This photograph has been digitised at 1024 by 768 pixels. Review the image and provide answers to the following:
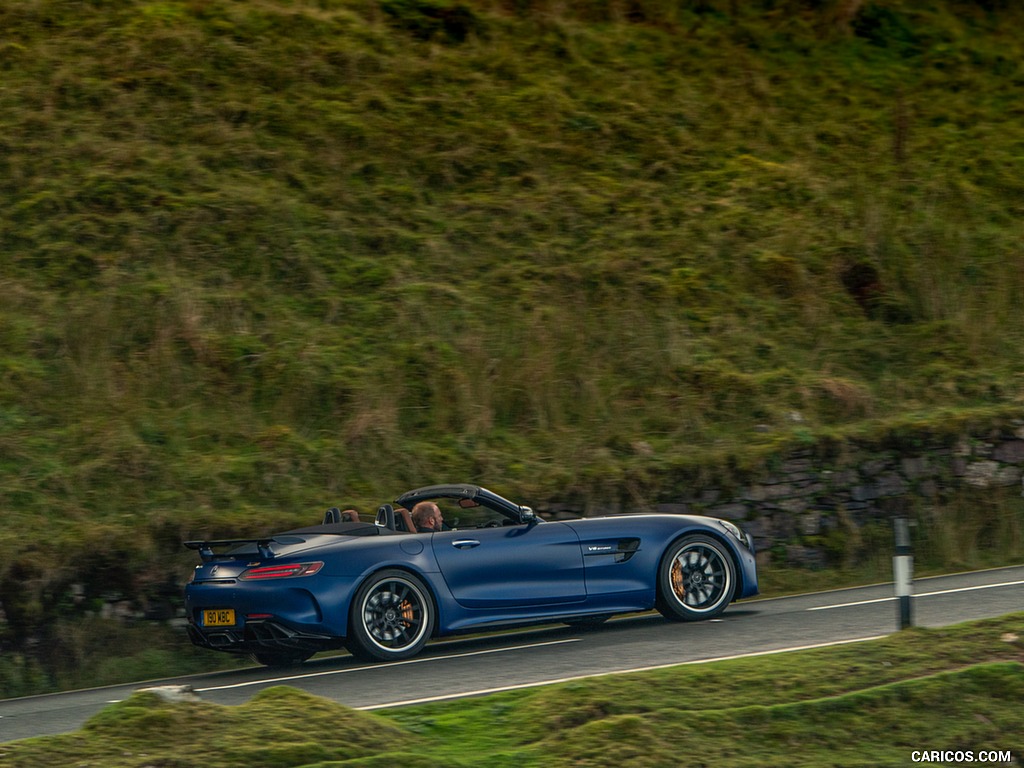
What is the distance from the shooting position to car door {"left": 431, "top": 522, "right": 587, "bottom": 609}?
10.7 meters

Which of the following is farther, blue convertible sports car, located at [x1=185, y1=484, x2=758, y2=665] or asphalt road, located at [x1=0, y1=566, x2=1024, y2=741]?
blue convertible sports car, located at [x1=185, y1=484, x2=758, y2=665]

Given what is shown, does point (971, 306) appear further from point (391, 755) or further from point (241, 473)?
point (391, 755)

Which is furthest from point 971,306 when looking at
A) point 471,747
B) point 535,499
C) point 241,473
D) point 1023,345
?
point 471,747

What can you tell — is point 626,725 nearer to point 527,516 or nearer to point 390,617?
point 390,617

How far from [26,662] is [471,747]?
21.9ft

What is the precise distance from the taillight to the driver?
100 cm

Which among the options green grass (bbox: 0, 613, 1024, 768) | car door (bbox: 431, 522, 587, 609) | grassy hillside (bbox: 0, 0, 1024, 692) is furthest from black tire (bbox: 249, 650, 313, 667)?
green grass (bbox: 0, 613, 1024, 768)

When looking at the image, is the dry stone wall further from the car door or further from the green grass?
the green grass

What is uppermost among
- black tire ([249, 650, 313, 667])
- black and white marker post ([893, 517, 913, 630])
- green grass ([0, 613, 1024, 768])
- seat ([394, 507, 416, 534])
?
seat ([394, 507, 416, 534])

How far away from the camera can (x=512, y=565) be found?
1086cm

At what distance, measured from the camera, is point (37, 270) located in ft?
57.6

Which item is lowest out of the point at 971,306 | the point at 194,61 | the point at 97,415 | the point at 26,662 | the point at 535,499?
the point at 26,662

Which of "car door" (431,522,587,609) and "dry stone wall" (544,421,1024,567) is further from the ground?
"dry stone wall" (544,421,1024,567)

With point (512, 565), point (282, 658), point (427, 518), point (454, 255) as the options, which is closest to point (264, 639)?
point (282, 658)
